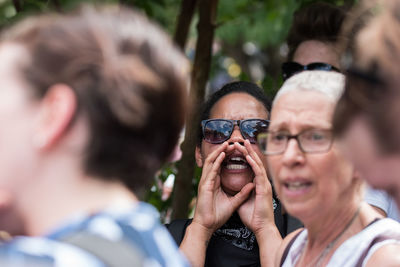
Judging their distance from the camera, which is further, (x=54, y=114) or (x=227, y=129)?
(x=227, y=129)

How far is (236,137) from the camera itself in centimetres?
297

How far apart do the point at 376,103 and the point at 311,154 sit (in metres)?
0.63

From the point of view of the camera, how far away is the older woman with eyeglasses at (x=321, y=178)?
1.75 meters

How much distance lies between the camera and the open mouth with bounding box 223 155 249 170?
295 centimetres

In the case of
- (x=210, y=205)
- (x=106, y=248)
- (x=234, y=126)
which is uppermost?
(x=106, y=248)

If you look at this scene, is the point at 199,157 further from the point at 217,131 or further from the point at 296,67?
the point at 296,67

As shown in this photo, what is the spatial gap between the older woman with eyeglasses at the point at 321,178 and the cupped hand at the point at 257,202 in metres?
0.92

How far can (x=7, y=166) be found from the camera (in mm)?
1155

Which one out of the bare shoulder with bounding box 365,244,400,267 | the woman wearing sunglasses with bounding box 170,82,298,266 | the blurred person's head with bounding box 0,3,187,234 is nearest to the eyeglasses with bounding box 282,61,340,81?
the woman wearing sunglasses with bounding box 170,82,298,266

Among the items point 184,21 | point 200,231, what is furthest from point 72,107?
point 184,21

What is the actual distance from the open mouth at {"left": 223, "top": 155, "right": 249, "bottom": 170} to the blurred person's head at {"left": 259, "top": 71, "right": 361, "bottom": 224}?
110 cm

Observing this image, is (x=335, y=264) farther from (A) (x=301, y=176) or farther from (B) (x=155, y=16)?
(B) (x=155, y=16)

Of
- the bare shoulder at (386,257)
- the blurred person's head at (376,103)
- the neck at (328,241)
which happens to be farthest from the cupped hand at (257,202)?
the blurred person's head at (376,103)

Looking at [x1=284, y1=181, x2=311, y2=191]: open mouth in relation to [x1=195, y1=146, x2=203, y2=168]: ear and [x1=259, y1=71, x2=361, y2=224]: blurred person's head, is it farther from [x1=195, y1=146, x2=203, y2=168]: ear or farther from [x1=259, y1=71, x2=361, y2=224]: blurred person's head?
[x1=195, y1=146, x2=203, y2=168]: ear
